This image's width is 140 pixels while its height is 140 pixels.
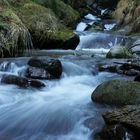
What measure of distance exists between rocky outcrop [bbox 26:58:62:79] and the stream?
0.17m

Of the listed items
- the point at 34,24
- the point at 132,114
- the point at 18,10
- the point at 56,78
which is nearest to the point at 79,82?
the point at 56,78

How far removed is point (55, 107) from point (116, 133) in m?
1.68

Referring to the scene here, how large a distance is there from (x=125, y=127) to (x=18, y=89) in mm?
2818

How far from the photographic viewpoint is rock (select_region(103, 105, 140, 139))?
414 cm

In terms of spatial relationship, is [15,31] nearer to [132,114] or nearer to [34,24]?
[34,24]

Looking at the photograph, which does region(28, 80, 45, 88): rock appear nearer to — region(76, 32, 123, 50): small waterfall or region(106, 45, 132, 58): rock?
region(106, 45, 132, 58): rock

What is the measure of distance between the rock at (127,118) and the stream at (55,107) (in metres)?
Answer: 0.25

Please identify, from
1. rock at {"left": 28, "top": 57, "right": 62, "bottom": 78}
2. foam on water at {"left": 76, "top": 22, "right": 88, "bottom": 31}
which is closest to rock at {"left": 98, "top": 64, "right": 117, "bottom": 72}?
rock at {"left": 28, "top": 57, "right": 62, "bottom": 78}

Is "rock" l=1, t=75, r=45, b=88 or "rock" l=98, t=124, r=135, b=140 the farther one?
"rock" l=1, t=75, r=45, b=88

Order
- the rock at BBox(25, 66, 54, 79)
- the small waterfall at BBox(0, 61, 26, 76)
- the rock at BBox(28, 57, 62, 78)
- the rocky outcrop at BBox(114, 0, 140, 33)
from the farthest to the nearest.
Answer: the rocky outcrop at BBox(114, 0, 140, 33) < the small waterfall at BBox(0, 61, 26, 76) < the rock at BBox(28, 57, 62, 78) < the rock at BBox(25, 66, 54, 79)

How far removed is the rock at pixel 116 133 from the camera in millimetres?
4152

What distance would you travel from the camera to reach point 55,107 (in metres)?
5.71

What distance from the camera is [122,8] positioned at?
20688 millimetres

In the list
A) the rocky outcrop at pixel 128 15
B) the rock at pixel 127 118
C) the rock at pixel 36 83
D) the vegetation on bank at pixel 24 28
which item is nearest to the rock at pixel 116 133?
the rock at pixel 127 118
